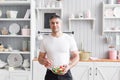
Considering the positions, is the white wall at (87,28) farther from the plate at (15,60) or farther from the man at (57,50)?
the man at (57,50)

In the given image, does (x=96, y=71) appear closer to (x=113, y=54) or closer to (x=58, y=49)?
(x=113, y=54)

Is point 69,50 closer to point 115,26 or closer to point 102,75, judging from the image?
point 102,75

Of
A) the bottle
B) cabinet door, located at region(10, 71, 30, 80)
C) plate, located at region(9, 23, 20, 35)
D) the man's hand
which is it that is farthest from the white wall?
the man's hand

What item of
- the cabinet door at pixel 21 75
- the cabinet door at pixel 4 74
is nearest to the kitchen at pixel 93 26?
the cabinet door at pixel 21 75

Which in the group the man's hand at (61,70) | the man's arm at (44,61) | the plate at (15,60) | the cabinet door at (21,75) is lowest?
the cabinet door at (21,75)

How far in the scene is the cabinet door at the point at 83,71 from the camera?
4.17m

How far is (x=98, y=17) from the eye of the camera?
4.56 m

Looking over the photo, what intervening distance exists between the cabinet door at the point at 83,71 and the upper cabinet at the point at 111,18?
739 millimetres

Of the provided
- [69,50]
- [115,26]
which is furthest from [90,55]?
[69,50]

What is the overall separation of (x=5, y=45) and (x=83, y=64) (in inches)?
59.6

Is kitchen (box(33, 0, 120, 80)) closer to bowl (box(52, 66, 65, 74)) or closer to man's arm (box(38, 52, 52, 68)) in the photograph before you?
man's arm (box(38, 52, 52, 68))

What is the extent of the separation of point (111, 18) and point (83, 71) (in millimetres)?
1130

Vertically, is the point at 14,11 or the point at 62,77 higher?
the point at 14,11

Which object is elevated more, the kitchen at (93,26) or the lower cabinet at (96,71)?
the kitchen at (93,26)
